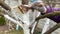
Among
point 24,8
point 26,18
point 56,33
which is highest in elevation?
point 24,8

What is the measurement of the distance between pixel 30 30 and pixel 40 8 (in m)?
0.14

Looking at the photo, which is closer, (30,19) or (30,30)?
(30,30)

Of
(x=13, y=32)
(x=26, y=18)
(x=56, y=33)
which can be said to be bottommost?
(x=13, y=32)

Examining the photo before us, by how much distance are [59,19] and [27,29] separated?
0.17m

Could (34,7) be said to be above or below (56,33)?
above

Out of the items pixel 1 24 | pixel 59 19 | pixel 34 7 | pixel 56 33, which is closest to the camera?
pixel 34 7

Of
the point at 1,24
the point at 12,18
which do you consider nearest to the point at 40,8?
the point at 12,18

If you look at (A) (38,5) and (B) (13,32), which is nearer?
(A) (38,5)

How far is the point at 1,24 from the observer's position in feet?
15.1

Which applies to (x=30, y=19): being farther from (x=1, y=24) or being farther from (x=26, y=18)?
(x=1, y=24)

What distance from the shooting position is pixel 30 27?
2.33 ft

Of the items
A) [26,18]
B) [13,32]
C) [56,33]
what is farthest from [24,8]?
[13,32]

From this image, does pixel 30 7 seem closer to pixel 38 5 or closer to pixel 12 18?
pixel 38 5

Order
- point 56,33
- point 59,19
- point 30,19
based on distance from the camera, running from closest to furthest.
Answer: point 59,19 → point 30,19 → point 56,33
